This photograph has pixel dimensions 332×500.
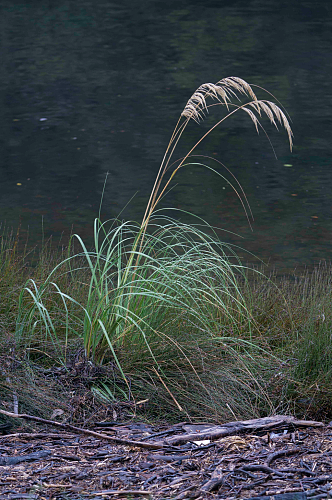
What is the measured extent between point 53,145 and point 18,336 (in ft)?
27.9

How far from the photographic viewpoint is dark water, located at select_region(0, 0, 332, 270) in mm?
8188

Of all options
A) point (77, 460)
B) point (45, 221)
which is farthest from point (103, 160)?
point (77, 460)

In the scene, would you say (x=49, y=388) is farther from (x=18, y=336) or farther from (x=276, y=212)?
(x=276, y=212)

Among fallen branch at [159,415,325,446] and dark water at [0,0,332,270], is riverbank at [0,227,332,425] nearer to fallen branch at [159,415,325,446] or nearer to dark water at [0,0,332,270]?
fallen branch at [159,415,325,446]

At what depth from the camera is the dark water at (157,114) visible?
8.19m

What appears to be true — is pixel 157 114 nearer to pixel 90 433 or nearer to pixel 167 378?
pixel 167 378

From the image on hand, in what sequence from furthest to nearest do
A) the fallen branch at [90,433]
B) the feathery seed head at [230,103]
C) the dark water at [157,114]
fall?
the dark water at [157,114] < the feathery seed head at [230,103] < the fallen branch at [90,433]

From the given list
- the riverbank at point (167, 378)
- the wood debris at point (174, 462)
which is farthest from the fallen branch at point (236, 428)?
the riverbank at point (167, 378)

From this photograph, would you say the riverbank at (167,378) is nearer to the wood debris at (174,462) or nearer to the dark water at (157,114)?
the wood debris at (174,462)

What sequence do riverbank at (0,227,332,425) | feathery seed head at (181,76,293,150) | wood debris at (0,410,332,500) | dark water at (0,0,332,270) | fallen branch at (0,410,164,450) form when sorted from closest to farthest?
wood debris at (0,410,332,500) < fallen branch at (0,410,164,450) < riverbank at (0,227,332,425) < feathery seed head at (181,76,293,150) < dark water at (0,0,332,270)

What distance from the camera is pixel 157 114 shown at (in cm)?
1386

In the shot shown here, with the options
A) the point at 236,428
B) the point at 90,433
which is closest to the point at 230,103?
the point at 236,428

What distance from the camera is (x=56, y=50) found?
69.7 ft

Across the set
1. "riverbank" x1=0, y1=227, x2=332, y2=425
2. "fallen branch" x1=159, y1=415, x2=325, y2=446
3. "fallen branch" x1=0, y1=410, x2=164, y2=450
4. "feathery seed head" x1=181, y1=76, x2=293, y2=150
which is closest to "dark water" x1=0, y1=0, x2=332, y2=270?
"feathery seed head" x1=181, y1=76, x2=293, y2=150
